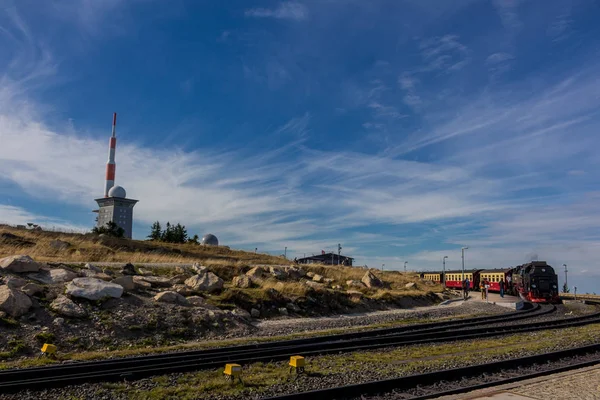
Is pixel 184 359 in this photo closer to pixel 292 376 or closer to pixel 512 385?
pixel 292 376

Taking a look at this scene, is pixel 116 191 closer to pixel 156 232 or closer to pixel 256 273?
pixel 156 232

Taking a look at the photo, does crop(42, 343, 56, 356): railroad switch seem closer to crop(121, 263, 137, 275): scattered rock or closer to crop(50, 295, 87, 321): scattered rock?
crop(50, 295, 87, 321): scattered rock

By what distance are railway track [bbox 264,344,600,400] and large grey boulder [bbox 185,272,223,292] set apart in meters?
15.8

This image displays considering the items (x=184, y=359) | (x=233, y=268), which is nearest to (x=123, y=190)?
(x=233, y=268)

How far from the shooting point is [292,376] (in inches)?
400

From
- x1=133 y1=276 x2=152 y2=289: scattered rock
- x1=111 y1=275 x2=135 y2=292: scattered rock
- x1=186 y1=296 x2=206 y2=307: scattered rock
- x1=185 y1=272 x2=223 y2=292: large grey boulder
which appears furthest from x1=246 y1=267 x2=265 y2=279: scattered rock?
x1=111 y1=275 x2=135 y2=292: scattered rock

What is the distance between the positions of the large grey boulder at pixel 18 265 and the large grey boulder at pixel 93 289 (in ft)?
7.45

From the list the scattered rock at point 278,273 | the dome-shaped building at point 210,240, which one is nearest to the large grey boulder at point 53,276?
the scattered rock at point 278,273

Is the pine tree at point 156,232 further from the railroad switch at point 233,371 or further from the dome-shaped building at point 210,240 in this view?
the railroad switch at point 233,371

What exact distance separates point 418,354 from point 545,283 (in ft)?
102

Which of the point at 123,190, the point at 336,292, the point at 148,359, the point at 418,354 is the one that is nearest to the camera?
the point at 148,359

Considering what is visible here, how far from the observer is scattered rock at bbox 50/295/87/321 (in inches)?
643

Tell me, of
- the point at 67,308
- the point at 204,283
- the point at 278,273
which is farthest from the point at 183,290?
the point at 278,273

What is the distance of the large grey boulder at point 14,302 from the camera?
1544 cm
